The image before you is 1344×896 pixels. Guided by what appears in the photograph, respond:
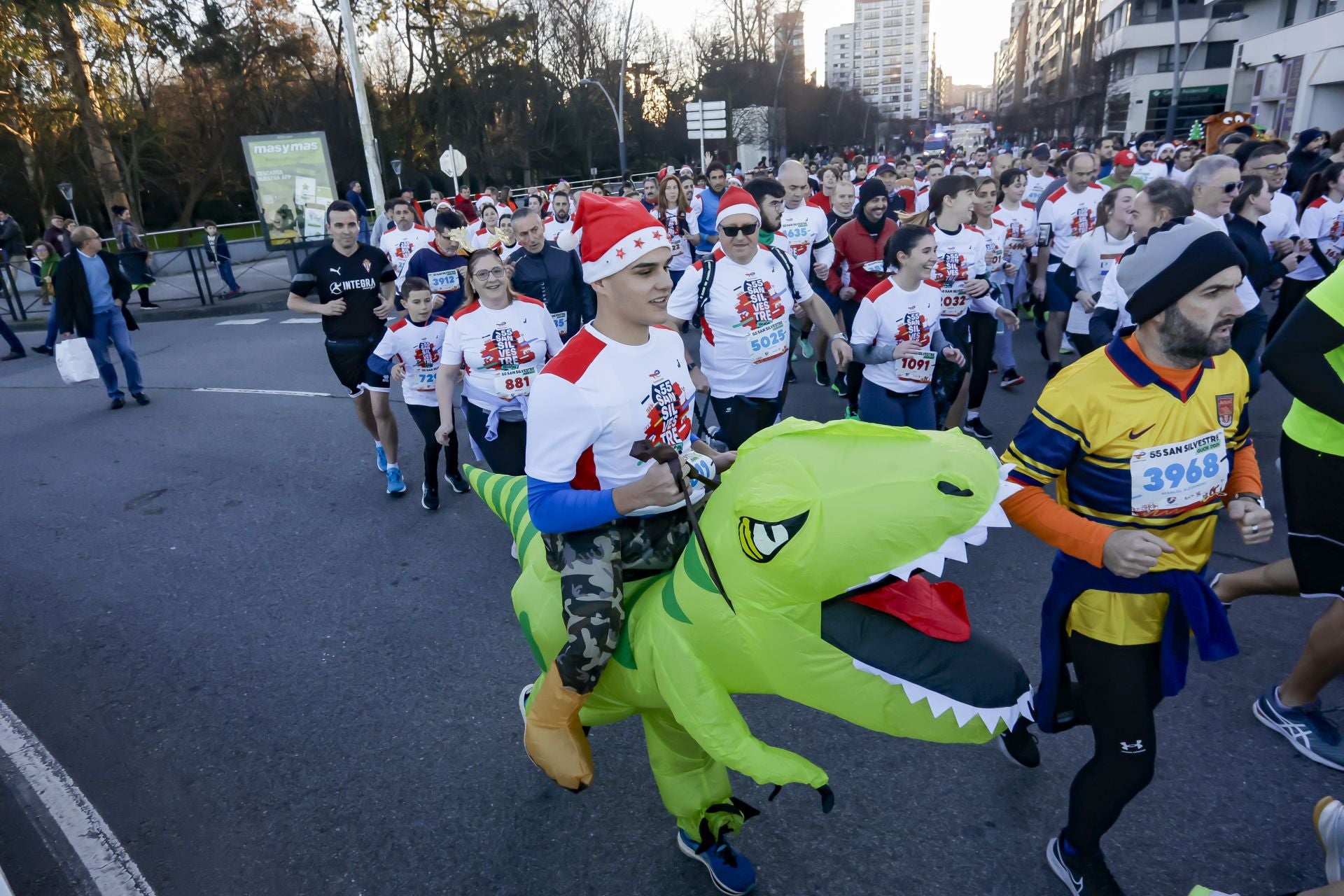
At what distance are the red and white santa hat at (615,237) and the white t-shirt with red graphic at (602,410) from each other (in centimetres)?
19

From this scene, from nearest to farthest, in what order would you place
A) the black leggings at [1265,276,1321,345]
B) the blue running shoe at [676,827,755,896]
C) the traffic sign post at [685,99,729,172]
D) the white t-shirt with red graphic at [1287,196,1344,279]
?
the blue running shoe at [676,827,755,896], the white t-shirt with red graphic at [1287,196,1344,279], the black leggings at [1265,276,1321,345], the traffic sign post at [685,99,729,172]

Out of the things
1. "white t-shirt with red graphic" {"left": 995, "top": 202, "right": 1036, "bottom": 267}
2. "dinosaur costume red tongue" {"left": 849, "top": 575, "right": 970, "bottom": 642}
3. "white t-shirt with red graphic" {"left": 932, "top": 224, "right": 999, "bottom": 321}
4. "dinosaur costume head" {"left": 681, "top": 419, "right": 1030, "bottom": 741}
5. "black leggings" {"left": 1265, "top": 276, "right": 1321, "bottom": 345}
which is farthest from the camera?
"white t-shirt with red graphic" {"left": 995, "top": 202, "right": 1036, "bottom": 267}

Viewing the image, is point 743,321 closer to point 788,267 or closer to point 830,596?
point 788,267

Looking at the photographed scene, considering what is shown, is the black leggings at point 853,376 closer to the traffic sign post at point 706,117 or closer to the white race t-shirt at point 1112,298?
the white race t-shirt at point 1112,298

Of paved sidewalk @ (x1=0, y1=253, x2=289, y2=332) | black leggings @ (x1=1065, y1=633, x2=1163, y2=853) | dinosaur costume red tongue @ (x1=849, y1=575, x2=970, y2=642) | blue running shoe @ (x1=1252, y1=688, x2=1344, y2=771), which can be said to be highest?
dinosaur costume red tongue @ (x1=849, y1=575, x2=970, y2=642)

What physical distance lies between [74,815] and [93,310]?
7.60m

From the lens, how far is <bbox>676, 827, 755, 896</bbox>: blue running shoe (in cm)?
266

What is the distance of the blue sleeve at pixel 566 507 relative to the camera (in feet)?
6.91

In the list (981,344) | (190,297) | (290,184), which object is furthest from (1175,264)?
(190,297)

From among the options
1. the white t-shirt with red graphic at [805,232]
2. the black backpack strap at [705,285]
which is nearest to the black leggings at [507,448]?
the black backpack strap at [705,285]

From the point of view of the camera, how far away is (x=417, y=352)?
19.1 feet

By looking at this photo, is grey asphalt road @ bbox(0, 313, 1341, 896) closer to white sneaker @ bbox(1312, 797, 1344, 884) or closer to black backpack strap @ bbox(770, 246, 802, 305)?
white sneaker @ bbox(1312, 797, 1344, 884)

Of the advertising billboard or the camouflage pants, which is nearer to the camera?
the camouflage pants

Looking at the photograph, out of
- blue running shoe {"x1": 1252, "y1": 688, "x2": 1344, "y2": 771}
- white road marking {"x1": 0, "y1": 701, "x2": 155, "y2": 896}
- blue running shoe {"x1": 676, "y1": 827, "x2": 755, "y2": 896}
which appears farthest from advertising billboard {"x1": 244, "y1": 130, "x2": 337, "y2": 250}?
blue running shoe {"x1": 1252, "y1": 688, "x2": 1344, "y2": 771}
